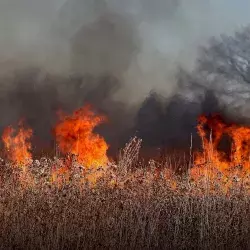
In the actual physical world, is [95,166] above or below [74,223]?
above

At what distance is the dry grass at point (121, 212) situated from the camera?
8773 mm

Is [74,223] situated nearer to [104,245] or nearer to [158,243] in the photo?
[104,245]

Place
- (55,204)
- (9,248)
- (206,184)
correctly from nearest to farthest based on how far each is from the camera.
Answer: (9,248), (55,204), (206,184)

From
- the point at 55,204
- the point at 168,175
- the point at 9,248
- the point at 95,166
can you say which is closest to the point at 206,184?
the point at 168,175

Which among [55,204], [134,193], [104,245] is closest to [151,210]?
[134,193]

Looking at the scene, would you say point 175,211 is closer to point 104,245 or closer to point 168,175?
point 168,175

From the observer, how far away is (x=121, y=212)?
930 centimetres

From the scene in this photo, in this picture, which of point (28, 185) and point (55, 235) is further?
point (28, 185)

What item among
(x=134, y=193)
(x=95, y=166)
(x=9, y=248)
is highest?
(x=95, y=166)

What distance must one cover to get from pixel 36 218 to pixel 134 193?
6.66ft

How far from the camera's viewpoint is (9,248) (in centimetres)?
847

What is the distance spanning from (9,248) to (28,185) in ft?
4.79

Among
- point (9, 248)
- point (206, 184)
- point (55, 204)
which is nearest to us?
point (9, 248)

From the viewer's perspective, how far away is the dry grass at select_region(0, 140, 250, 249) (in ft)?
28.8
